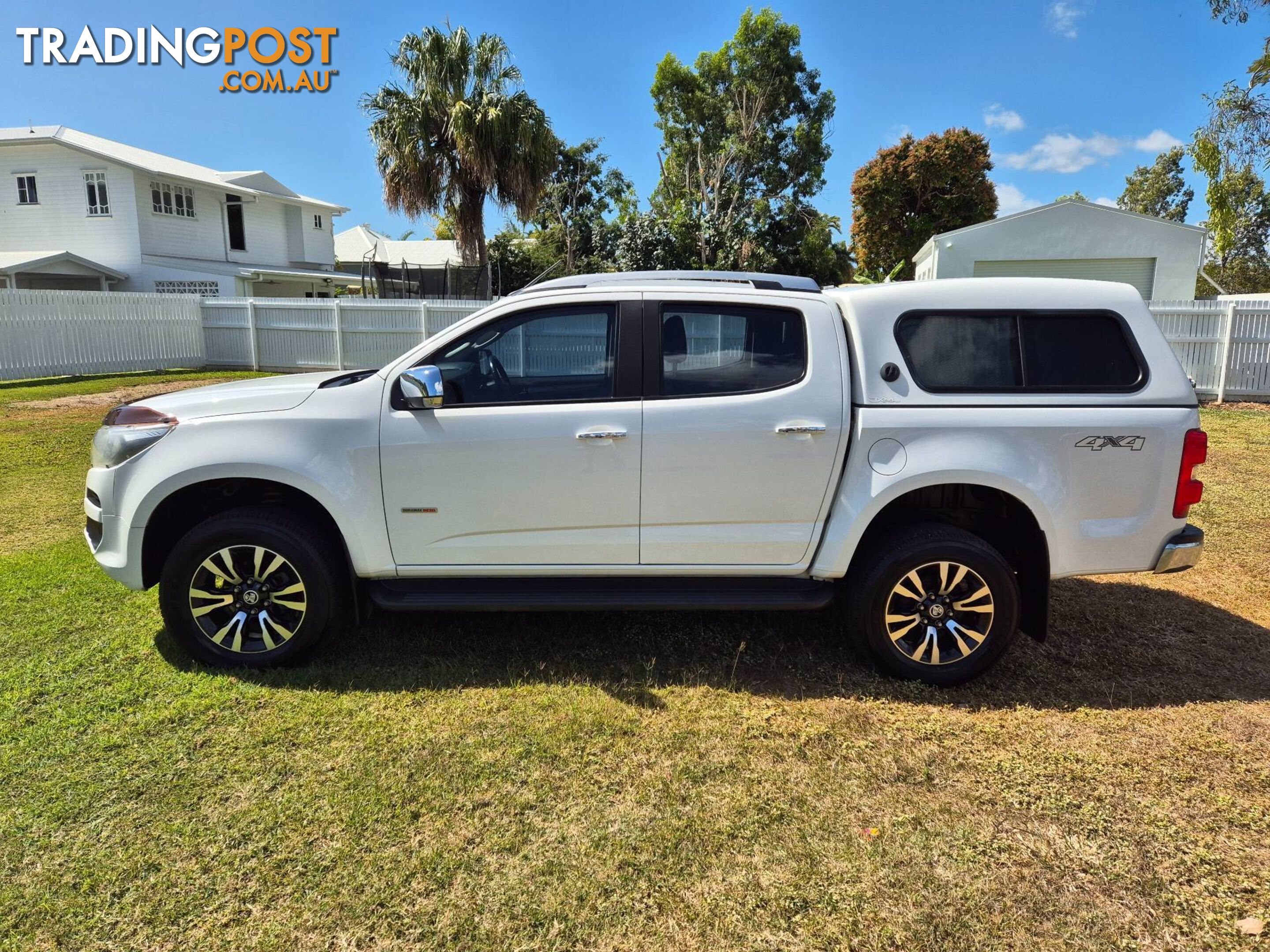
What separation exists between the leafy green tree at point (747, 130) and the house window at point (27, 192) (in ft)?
68.8

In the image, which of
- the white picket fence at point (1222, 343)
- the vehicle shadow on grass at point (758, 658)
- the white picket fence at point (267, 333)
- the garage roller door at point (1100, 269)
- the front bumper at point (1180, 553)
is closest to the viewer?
the front bumper at point (1180, 553)

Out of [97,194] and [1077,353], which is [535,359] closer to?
[1077,353]

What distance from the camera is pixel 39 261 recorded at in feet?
76.5

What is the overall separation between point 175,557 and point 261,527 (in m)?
0.44

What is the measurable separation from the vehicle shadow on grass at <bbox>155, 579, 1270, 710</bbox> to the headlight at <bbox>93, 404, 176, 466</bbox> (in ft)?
3.42

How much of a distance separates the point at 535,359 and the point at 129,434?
1968 mm

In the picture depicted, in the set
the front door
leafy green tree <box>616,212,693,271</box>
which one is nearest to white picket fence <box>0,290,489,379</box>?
leafy green tree <box>616,212,693,271</box>

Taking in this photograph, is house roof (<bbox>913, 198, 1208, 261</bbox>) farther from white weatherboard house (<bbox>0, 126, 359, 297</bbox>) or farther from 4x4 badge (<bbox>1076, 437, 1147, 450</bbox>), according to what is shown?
white weatherboard house (<bbox>0, 126, 359, 297</bbox>)

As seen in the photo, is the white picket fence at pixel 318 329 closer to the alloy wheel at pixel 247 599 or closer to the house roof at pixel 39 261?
the house roof at pixel 39 261

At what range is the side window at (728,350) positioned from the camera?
3838 mm

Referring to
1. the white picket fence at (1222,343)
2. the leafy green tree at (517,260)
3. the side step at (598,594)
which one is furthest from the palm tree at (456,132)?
the side step at (598,594)

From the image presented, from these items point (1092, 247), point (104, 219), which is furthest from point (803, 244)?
point (104, 219)

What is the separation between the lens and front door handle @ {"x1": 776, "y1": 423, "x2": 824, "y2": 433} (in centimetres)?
372

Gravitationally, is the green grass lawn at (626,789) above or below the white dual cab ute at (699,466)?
below
